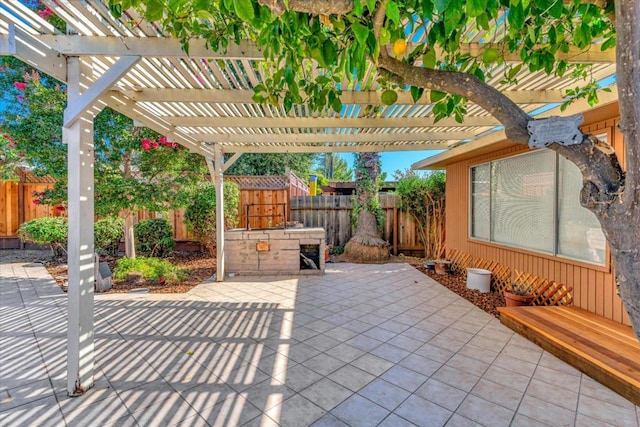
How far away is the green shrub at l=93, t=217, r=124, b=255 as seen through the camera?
22.0 feet

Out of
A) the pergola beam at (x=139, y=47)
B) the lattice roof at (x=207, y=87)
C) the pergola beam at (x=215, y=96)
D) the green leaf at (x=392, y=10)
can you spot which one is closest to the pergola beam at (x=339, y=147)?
the lattice roof at (x=207, y=87)

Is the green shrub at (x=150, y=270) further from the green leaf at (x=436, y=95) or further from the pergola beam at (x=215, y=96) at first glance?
the green leaf at (x=436, y=95)

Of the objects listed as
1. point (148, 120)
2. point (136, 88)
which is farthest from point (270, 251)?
point (136, 88)

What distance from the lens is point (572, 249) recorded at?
11.6 ft

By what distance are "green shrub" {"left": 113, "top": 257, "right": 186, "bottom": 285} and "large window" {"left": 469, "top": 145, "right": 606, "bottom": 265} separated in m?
5.66

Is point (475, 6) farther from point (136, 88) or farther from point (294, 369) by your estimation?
point (136, 88)

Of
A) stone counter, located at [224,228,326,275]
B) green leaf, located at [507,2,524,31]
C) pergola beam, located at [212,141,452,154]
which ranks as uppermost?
pergola beam, located at [212,141,452,154]

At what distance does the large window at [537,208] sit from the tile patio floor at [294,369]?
139cm

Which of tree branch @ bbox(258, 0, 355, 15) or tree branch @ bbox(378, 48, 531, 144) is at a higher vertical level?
tree branch @ bbox(258, 0, 355, 15)

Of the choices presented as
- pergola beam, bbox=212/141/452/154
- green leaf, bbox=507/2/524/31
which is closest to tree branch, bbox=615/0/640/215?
green leaf, bbox=507/2/524/31

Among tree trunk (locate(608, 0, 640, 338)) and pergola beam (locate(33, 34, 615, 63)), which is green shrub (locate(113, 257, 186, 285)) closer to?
pergola beam (locate(33, 34, 615, 63))

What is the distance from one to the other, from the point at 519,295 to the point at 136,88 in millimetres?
5183

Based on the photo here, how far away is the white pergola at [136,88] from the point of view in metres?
2.03

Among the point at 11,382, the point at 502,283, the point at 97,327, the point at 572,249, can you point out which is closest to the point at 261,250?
the point at 97,327
